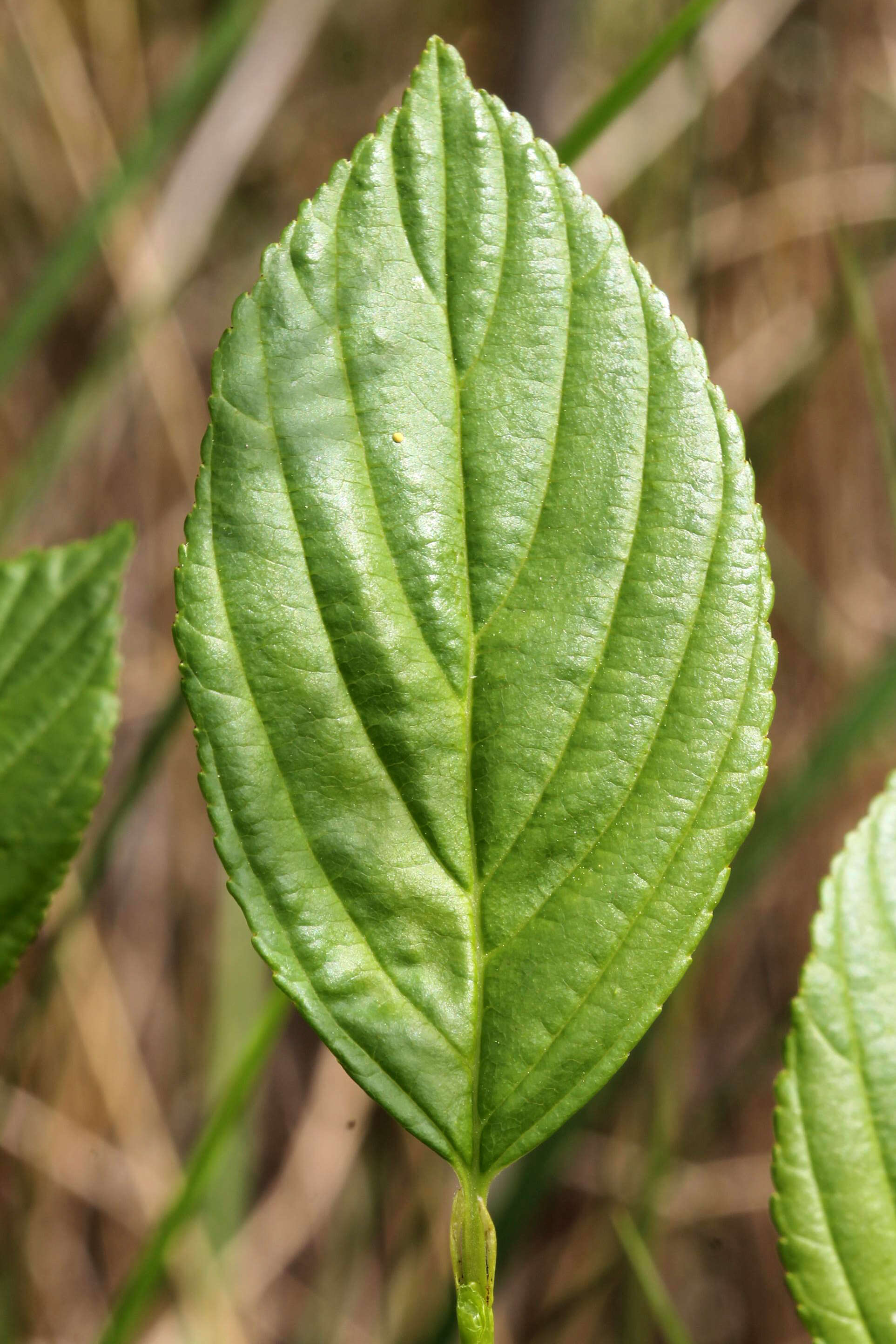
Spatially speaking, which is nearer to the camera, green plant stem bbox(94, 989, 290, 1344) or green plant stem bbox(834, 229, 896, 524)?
green plant stem bbox(94, 989, 290, 1344)

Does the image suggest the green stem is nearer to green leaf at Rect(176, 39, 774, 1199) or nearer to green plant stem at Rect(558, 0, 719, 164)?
green leaf at Rect(176, 39, 774, 1199)

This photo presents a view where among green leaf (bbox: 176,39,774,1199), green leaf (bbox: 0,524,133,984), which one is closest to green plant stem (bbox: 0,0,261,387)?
green leaf (bbox: 0,524,133,984)

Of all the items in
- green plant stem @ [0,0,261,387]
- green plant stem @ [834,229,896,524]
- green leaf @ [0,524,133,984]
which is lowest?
green leaf @ [0,524,133,984]

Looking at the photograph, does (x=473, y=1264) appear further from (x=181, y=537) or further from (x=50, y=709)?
(x=181, y=537)

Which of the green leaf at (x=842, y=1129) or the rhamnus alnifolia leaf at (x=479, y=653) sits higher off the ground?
the rhamnus alnifolia leaf at (x=479, y=653)

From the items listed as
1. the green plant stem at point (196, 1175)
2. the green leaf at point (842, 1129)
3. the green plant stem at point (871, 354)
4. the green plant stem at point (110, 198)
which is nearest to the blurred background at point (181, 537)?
the green plant stem at point (110, 198)

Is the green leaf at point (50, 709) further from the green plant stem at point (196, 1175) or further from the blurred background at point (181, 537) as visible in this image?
the blurred background at point (181, 537)

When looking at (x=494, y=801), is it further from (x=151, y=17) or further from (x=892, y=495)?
(x=151, y=17)

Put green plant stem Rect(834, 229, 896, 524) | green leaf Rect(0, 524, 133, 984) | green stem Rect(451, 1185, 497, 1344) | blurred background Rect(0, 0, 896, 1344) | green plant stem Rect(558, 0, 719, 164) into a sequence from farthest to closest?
blurred background Rect(0, 0, 896, 1344) → green plant stem Rect(834, 229, 896, 524) → green plant stem Rect(558, 0, 719, 164) → green leaf Rect(0, 524, 133, 984) → green stem Rect(451, 1185, 497, 1344)
